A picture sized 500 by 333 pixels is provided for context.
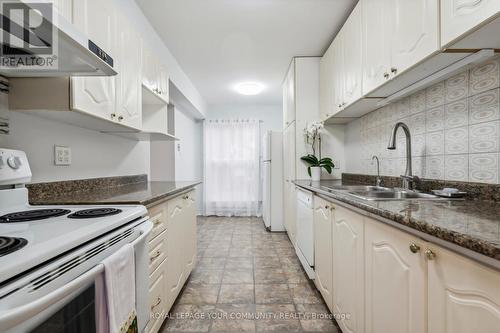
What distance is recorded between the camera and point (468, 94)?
4.03 ft

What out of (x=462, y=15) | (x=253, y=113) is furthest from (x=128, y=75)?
(x=253, y=113)

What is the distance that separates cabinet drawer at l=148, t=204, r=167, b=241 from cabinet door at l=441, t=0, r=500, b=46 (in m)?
1.59

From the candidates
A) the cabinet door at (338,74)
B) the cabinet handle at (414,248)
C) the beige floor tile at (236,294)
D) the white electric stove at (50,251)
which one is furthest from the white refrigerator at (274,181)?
the cabinet handle at (414,248)

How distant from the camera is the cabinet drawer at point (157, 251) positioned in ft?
4.26

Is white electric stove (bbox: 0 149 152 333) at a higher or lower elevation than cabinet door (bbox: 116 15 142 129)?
lower

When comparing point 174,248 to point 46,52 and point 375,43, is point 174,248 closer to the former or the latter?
point 46,52

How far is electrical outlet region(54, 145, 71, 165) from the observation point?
55.0 inches

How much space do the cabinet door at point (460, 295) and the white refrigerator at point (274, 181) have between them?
319 centimetres

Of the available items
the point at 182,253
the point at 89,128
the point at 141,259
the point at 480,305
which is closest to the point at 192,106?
the point at 89,128

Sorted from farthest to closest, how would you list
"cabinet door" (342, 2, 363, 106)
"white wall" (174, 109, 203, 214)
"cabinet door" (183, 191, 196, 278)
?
"white wall" (174, 109, 203, 214)
"cabinet door" (183, 191, 196, 278)
"cabinet door" (342, 2, 363, 106)

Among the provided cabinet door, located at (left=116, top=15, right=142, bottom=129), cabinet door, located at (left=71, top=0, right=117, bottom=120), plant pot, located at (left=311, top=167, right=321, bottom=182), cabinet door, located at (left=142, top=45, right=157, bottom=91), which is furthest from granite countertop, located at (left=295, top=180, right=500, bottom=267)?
cabinet door, located at (left=142, top=45, right=157, bottom=91)

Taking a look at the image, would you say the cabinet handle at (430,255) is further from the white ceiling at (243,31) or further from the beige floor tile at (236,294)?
the white ceiling at (243,31)

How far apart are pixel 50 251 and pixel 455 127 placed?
1807 mm

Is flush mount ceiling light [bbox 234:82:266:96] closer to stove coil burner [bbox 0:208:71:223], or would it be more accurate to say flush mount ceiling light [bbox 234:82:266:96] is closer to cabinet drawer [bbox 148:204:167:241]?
cabinet drawer [bbox 148:204:167:241]
